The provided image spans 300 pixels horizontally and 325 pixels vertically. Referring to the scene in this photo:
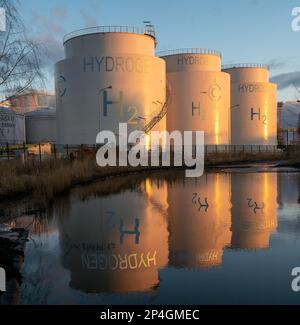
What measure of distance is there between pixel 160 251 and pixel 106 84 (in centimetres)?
2945

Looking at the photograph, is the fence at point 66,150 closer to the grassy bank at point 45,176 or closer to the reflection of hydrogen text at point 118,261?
the grassy bank at point 45,176

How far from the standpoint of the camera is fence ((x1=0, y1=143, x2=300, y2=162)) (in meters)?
26.1

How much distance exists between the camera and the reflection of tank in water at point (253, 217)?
7.95 m

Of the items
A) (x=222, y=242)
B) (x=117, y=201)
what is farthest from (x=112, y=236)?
(x=117, y=201)

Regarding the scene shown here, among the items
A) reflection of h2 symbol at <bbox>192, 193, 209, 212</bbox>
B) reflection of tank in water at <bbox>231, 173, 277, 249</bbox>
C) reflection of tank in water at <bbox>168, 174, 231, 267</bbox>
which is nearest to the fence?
reflection of h2 symbol at <bbox>192, 193, 209, 212</bbox>

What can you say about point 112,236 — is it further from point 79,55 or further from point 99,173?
point 79,55

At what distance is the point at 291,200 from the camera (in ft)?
44.1

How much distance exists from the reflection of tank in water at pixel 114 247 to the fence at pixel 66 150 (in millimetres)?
11751

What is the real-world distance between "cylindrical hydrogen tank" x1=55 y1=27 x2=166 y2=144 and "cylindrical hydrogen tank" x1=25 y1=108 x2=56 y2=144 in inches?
808

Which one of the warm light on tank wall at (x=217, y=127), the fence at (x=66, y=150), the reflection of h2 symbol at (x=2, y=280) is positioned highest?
the warm light on tank wall at (x=217, y=127)

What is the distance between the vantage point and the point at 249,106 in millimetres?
55125

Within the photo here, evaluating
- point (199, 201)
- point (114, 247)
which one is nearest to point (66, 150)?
point (199, 201)

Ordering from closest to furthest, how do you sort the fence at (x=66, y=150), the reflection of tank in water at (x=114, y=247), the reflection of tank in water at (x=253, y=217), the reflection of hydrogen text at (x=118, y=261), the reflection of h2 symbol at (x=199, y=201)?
1. the reflection of tank in water at (x=114, y=247)
2. the reflection of hydrogen text at (x=118, y=261)
3. the reflection of tank in water at (x=253, y=217)
4. the reflection of h2 symbol at (x=199, y=201)
5. the fence at (x=66, y=150)

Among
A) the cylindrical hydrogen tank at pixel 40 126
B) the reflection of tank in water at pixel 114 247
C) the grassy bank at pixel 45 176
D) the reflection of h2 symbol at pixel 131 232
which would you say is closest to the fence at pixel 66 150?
the grassy bank at pixel 45 176
